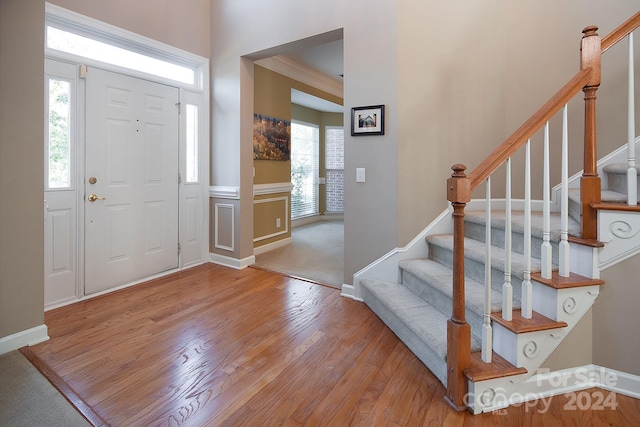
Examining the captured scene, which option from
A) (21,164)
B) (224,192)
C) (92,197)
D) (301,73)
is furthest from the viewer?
(301,73)

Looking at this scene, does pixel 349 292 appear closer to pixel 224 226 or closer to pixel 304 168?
pixel 224 226

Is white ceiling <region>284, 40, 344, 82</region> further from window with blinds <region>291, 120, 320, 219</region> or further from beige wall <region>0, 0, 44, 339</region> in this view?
beige wall <region>0, 0, 44, 339</region>

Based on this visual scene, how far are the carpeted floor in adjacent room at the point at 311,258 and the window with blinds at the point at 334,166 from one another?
181 cm

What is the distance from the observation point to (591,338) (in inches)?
66.5

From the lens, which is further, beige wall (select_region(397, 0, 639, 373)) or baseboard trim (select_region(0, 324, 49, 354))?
beige wall (select_region(397, 0, 639, 373))

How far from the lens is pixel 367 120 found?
2.80 m

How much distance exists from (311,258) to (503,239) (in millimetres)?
2550

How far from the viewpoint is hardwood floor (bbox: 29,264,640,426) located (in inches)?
60.2

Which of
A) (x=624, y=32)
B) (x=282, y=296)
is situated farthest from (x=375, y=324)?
(x=624, y=32)

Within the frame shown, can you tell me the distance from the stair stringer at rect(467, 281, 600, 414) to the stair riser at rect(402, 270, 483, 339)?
15cm

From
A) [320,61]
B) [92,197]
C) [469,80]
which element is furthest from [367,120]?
[320,61]

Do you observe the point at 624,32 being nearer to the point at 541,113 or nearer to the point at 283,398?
the point at 541,113

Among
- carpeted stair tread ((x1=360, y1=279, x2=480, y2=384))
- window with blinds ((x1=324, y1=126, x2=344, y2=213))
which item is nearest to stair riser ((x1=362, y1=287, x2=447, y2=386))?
carpeted stair tread ((x1=360, y1=279, x2=480, y2=384))

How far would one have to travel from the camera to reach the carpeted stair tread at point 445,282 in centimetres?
183
